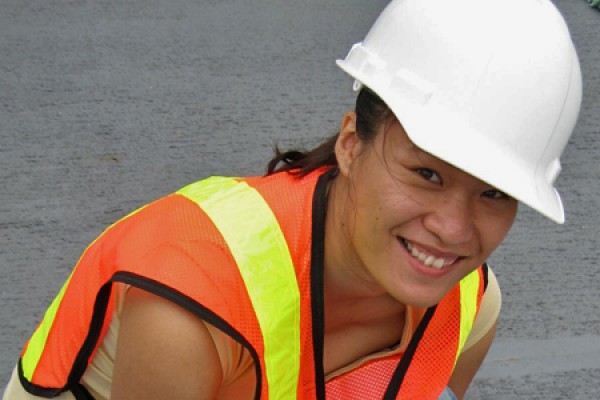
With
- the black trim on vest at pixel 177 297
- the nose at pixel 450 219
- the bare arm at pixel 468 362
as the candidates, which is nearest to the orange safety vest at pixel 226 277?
the black trim on vest at pixel 177 297

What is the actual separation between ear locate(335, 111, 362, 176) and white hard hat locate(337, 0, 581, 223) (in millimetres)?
95

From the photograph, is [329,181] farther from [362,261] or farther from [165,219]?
[165,219]

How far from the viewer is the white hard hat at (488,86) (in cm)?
162

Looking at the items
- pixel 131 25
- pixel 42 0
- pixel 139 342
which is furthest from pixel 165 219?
pixel 42 0

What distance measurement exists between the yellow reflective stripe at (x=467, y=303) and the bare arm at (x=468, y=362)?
0.19 m

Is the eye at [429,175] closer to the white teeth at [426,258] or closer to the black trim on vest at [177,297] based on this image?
the white teeth at [426,258]

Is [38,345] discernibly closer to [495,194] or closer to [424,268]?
[424,268]

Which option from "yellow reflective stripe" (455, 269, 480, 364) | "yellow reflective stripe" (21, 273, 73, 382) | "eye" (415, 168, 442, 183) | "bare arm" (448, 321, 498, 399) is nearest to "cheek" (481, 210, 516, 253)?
"eye" (415, 168, 442, 183)

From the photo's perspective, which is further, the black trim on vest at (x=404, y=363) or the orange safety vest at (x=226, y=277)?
the black trim on vest at (x=404, y=363)

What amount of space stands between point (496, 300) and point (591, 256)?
125 centimetres

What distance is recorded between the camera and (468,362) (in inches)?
93.7

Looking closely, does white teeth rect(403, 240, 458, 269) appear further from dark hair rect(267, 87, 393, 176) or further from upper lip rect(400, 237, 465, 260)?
dark hair rect(267, 87, 393, 176)

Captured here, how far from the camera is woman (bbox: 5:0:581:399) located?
164 centimetres

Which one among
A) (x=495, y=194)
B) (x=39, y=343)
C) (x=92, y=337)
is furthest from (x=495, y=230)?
(x=39, y=343)
